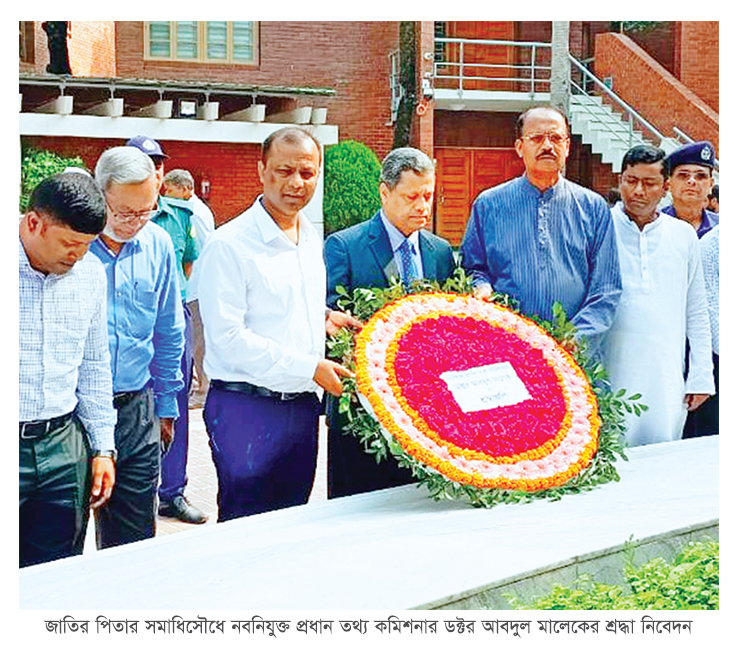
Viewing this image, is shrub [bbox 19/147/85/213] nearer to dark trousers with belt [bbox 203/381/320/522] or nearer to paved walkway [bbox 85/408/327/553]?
dark trousers with belt [bbox 203/381/320/522]

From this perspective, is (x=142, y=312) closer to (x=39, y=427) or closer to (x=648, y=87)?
(x=39, y=427)

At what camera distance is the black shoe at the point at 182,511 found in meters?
5.47

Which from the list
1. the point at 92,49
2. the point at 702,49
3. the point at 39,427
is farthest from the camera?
the point at 92,49

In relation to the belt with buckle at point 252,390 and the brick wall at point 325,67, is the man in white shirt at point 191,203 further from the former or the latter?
the belt with buckle at point 252,390

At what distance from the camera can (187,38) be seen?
5723mm

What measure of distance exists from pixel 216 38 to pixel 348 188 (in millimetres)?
1354

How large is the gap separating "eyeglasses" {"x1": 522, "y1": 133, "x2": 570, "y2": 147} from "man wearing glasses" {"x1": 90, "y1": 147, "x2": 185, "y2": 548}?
51.6 inches

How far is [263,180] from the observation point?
3.99m

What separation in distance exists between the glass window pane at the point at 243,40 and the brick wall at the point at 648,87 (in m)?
1.66

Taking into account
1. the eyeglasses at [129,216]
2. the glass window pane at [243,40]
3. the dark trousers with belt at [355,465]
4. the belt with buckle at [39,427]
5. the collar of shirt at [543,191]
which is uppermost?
the glass window pane at [243,40]

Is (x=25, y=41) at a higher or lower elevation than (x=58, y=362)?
higher

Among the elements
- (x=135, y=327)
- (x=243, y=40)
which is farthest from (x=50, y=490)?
(x=243, y=40)

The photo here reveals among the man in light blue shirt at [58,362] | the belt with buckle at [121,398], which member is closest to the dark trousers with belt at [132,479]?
the belt with buckle at [121,398]
